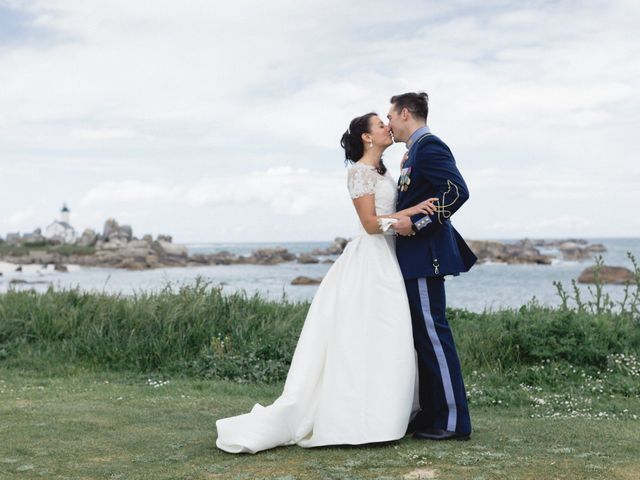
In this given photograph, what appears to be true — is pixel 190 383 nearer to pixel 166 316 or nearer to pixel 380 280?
pixel 166 316

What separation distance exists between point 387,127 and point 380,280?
1124 millimetres

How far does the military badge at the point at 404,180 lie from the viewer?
219 inches

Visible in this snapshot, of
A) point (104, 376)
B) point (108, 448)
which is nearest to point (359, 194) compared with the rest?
point (108, 448)

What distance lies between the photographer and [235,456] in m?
5.25

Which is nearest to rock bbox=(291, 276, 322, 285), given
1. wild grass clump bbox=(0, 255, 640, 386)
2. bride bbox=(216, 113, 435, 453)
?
wild grass clump bbox=(0, 255, 640, 386)

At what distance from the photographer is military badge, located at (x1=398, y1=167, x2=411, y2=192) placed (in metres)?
5.55

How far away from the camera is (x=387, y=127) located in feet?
18.9

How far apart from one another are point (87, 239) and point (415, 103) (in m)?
92.7

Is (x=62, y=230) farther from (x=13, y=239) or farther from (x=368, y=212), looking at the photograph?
(x=368, y=212)

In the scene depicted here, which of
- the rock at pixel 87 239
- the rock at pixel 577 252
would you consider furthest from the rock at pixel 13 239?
the rock at pixel 577 252

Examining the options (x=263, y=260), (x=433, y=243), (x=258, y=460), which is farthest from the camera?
(x=263, y=260)

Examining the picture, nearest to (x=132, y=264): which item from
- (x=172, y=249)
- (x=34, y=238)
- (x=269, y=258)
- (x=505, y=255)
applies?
(x=172, y=249)

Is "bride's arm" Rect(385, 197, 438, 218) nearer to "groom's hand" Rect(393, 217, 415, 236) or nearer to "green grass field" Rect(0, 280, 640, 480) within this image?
"groom's hand" Rect(393, 217, 415, 236)

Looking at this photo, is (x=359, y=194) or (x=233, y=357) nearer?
(x=359, y=194)
